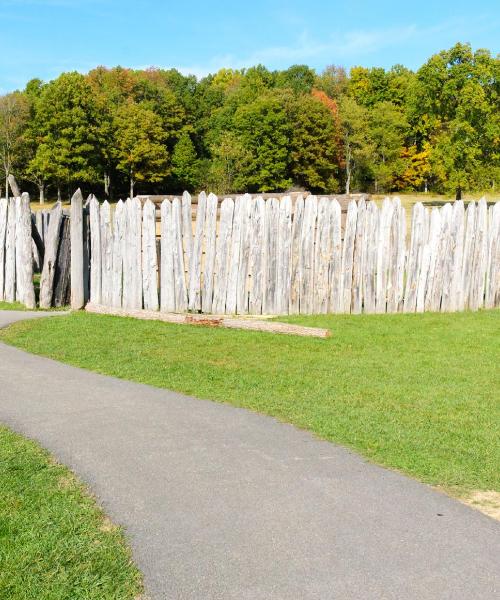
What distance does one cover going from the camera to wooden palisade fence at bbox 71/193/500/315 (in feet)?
34.8

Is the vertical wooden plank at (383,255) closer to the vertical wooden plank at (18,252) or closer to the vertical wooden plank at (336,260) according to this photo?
the vertical wooden plank at (336,260)

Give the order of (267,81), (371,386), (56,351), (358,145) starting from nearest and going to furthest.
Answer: (371,386) < (56,351) < (358,145) < (267,81)

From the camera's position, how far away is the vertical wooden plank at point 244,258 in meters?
10.6

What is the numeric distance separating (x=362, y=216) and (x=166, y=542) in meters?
7.98

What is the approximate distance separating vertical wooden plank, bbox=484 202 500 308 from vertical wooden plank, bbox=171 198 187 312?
537 cm

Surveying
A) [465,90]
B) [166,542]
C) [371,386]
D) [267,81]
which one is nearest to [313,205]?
[371,386]

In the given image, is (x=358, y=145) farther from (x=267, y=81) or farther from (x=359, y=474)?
(x=359, y=474)

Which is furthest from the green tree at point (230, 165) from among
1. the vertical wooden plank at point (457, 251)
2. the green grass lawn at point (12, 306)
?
the vertical wooden plank at point (457, 251)

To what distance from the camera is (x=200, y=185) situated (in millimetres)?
65375

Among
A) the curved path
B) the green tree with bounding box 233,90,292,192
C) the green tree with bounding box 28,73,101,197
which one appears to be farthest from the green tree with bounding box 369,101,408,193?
the curved path

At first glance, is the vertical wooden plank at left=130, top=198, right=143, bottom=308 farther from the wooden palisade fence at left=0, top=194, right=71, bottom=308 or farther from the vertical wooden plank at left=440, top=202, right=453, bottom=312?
the vertical wooden plank at left=440, top=202, right=453, bottom=312

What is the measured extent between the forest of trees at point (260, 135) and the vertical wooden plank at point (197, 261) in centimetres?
3497

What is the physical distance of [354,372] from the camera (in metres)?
6.97

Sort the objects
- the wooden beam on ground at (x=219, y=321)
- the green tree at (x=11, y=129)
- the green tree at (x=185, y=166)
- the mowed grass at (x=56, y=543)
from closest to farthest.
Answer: the mowed grass at (x=56, y=543) → the wooden beam on ground at (x=219, y=321) → the green tree at (x=11, y=129) → the green tree at (x=185, y=166)
